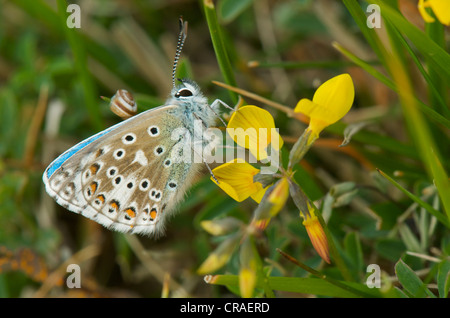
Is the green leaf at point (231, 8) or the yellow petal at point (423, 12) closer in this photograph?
the yellow petal at point (423, 12)

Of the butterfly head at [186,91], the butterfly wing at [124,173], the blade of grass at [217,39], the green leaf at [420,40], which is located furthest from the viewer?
the butterfly head at [186,91]

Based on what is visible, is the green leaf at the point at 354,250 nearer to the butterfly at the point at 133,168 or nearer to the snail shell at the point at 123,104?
the butterfly at the point at 133,168

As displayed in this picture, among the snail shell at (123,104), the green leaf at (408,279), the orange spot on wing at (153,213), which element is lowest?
the green leaf at (408,279)

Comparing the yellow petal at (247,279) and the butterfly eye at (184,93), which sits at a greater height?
the butterfly eye at (184,93)

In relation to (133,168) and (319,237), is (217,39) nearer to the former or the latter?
(133,168)

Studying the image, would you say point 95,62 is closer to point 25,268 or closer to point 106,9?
point 106,9

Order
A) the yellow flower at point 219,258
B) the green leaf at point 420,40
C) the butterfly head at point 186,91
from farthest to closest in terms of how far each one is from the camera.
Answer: the butterfly head at point 186,91 → the green leaf at point 420,40 → the yellow flower at point 219,258

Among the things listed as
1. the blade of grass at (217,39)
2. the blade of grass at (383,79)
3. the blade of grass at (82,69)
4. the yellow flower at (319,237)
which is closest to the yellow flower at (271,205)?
the yellow flower at (319,237)

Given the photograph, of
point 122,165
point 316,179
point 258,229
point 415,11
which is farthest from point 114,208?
point 415,11

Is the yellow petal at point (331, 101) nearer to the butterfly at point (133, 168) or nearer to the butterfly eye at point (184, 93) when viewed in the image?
the butterfly at point (133, 168)
